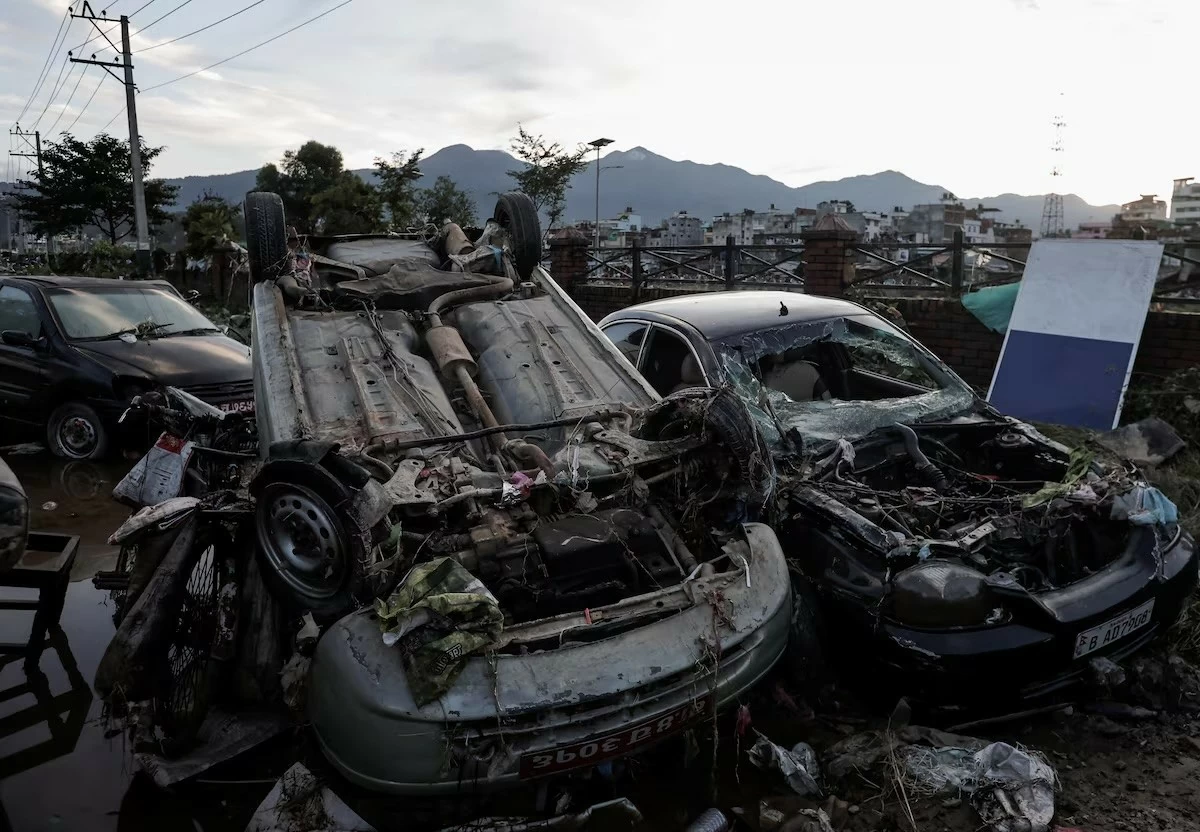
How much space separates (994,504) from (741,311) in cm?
200

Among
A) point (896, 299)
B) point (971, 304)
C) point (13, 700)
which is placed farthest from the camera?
point (896, 299)

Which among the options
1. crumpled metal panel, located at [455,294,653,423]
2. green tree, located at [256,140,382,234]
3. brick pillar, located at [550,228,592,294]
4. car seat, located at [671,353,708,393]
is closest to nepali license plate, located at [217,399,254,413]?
crumpled metal panel, located at [455,294,653,423]

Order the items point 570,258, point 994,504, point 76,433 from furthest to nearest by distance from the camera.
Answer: point 570,258 < point 76,433 < point 994,504

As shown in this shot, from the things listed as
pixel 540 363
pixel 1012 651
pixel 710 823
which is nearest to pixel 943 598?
pixel 1012 651

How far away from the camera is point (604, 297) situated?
13297 mm

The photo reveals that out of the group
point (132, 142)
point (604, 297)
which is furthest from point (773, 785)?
point (132, 142)

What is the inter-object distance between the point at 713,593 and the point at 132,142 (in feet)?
77.8

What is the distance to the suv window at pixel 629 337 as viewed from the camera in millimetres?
5320

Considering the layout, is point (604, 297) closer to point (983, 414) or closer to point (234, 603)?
point (983, 414)

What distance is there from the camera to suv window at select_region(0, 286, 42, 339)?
24.5 ft

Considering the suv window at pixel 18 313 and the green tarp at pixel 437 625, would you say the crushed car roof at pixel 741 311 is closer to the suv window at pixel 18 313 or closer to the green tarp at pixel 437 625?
the green tarp at pixel 437 625

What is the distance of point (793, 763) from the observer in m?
2.96

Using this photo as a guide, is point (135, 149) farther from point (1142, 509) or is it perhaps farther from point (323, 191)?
point (1142, 509)

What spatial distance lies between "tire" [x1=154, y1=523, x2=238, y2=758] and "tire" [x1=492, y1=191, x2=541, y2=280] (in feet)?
8.69
